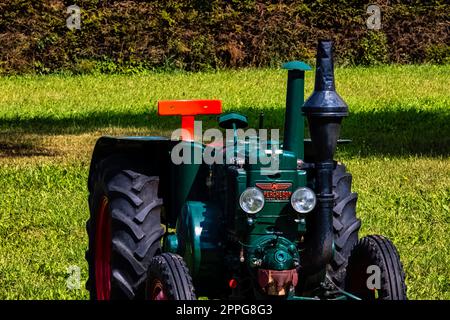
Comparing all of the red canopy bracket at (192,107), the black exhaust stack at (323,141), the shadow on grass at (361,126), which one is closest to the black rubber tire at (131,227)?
the red canopy bracket at (192,107)

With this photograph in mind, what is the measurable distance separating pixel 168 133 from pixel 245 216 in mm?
12163

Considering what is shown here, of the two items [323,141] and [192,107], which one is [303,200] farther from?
[192,107]

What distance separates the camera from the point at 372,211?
10656 millimetres

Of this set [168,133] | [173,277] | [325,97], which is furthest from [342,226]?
[168,133]

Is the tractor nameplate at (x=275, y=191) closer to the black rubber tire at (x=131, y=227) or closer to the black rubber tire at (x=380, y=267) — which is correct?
the black rubber tire at (x=380, y=267)

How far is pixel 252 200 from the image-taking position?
223 inches

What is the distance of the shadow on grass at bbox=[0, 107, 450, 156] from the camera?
53.5ft

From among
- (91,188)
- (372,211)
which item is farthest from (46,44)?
(91,188)

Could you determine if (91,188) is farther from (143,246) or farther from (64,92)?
(64,92)

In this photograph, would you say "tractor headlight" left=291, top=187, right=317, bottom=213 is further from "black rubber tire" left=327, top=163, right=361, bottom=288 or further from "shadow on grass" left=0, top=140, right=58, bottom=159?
"shadow on grass" left=0, top=140, right=58, bottom=159

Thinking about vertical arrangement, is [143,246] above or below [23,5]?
below

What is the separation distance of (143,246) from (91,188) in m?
1.11
